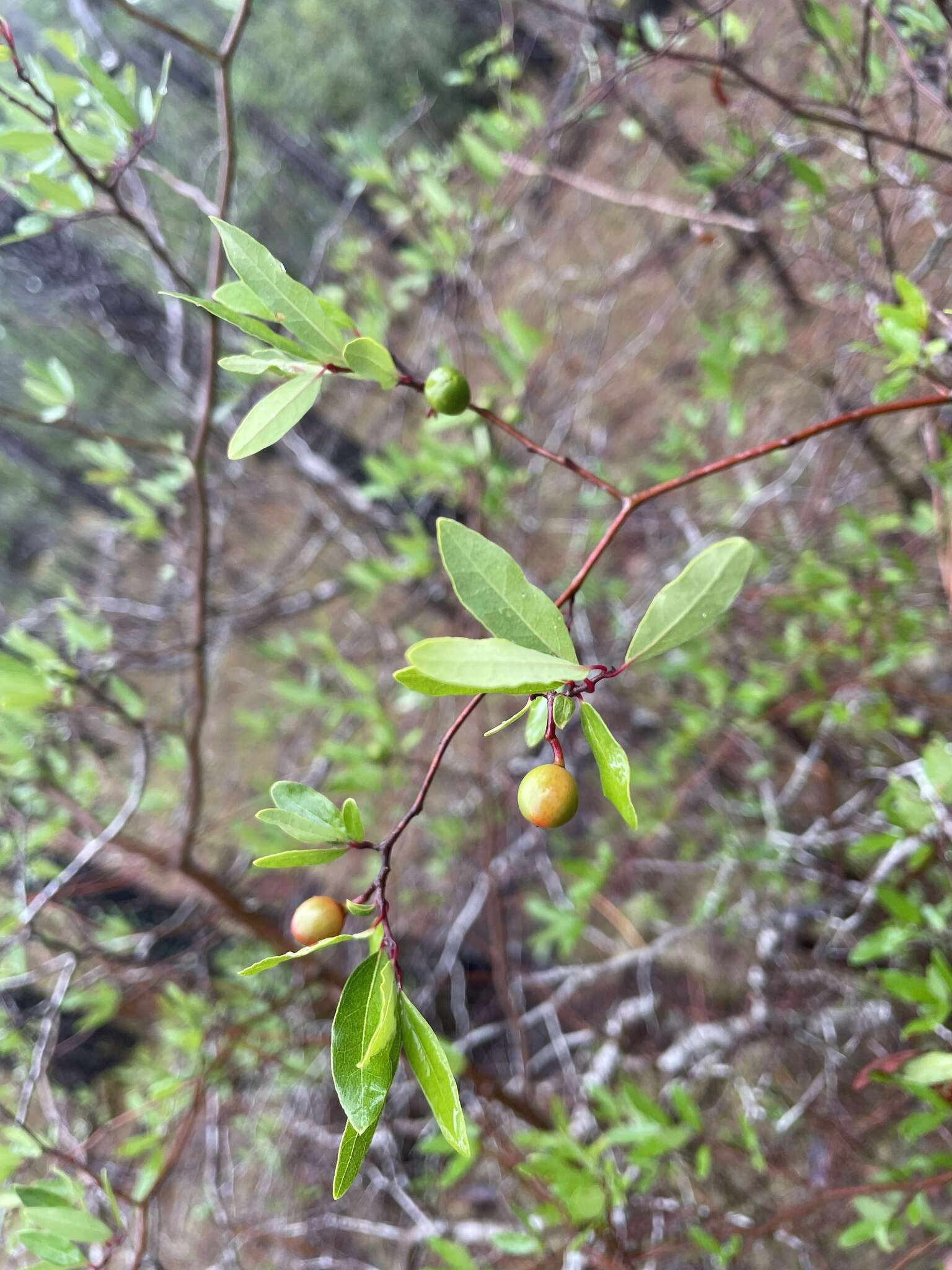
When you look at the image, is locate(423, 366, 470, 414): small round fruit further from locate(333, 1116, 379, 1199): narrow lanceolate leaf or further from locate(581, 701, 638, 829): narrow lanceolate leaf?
locate(333, 1116, 379, 1199): narrow lanceolate leaf

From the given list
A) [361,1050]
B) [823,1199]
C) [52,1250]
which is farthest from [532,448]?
[823,1199]

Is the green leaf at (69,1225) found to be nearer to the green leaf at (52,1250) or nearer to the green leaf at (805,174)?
the green leaf at (52,1250)

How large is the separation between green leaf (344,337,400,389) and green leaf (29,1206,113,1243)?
0.84 metres

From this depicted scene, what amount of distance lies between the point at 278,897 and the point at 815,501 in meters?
2.21

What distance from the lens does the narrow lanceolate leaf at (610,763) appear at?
1.23 feet

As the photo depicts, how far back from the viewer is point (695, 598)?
13.5 inches

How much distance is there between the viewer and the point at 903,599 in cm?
150

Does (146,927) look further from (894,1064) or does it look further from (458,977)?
(894,1064)

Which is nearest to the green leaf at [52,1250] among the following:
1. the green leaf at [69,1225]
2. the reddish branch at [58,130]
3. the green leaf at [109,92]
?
the green leaf at [69,1225]

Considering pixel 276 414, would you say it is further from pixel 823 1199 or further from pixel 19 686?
pixel 823 1199

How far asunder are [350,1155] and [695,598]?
0.35 meters

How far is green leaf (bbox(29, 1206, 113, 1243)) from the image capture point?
0.69 meters

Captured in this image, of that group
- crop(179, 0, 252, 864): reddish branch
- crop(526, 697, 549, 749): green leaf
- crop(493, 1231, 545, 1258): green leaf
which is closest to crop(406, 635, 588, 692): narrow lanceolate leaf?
crop(526, 697, 549, 749): green leaf

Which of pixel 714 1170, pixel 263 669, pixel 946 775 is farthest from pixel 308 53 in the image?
pixel 714 1170
